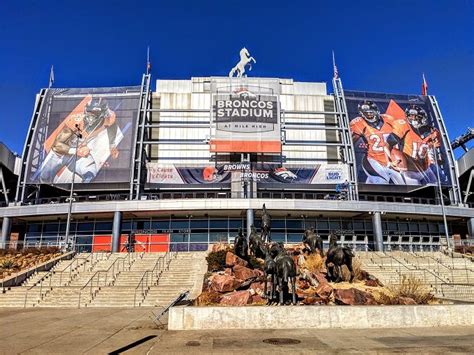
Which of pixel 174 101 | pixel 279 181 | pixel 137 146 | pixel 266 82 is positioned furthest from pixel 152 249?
pixel 266 82

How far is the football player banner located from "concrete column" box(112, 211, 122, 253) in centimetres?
2972

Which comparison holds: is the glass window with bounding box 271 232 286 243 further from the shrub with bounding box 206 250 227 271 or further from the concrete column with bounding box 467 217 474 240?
the concrete column with bounding box 467 217 474 240

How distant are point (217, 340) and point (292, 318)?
9.56 feet

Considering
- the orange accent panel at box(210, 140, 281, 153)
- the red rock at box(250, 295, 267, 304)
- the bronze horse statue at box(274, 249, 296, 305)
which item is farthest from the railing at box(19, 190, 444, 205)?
the bronze horse statue at box(274, 249, 296, 305)

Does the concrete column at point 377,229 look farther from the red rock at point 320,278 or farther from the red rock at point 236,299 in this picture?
the red rock at point 236,299

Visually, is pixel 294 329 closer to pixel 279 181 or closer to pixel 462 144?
pixel 279 181

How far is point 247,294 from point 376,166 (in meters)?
37.7

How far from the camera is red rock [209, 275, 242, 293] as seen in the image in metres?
16.2

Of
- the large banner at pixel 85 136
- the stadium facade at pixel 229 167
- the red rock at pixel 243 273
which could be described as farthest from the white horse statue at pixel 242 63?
the red rock at pixel 243 273

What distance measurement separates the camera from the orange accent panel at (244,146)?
46.7 metres

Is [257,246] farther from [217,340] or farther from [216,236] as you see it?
[216,236]

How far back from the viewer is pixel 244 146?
46.9m

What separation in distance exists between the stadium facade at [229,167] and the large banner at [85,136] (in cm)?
15

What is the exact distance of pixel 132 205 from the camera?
4009 centimetres
